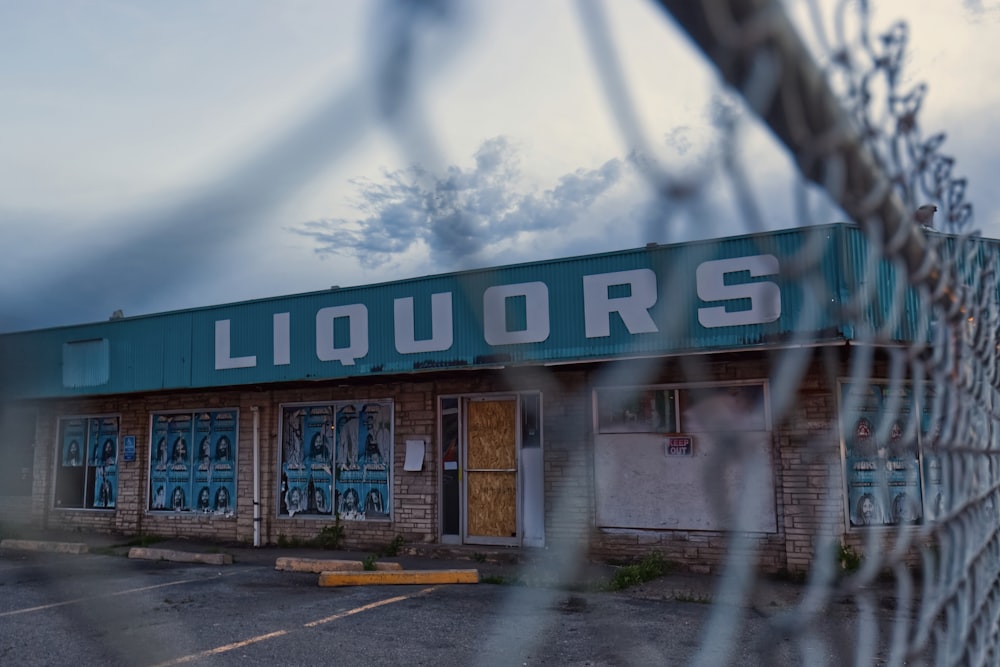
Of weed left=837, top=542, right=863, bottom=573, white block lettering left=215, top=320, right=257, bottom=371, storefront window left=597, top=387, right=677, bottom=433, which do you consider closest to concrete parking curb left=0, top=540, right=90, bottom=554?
white block lettering left=215, top=320, right=257, bottom=371

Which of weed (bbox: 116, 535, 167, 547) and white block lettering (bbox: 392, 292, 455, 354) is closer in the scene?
white block lettering (bbox: 392, 292, 455, 354)

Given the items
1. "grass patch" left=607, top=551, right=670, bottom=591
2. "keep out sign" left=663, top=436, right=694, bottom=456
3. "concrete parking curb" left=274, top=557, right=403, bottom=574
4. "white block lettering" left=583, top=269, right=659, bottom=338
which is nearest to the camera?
"grass patch" left=607, top=551, right=670, bottom=591

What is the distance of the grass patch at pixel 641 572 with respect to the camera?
9773 mm

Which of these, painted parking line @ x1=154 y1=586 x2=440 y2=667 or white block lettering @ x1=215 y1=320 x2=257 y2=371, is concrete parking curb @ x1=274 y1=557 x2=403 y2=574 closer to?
painted parking line @ x1=154 y1=586 x2=440 y2=667

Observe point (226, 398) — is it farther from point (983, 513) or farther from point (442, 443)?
point (983, 513)

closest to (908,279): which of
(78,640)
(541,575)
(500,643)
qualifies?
(500,643)

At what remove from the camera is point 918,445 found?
1.60m

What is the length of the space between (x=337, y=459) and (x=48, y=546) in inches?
207

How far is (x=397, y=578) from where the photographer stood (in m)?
10.2

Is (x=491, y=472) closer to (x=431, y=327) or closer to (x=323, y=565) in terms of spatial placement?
(x=431, y=327)

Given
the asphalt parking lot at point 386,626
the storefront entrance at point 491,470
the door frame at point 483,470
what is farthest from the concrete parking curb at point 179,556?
the door frame at point 483,470

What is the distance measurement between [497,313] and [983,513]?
2276 mm

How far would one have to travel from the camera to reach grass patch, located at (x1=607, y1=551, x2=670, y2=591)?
385 inches

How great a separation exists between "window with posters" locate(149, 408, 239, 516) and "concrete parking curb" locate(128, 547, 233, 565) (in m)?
1.53
